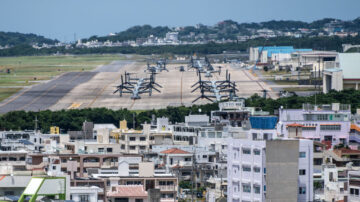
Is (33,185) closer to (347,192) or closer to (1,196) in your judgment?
(1,196)

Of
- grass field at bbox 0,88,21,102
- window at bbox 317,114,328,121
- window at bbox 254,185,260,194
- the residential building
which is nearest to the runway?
grass field at bbox 0,88,21,102

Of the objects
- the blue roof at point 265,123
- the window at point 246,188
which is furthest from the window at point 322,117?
the window at point 246,188

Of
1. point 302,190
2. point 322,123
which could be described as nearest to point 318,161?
point 322,123

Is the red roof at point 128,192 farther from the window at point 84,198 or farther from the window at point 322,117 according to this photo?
the window at point 322,117

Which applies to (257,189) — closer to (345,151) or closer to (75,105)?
(345,151)

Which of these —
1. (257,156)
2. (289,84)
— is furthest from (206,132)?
(289,84)

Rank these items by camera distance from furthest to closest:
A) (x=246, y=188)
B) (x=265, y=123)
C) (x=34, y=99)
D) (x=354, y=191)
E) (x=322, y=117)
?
(x=34, y=99), (x=322, y=117), (x=265, y=123), (x=354, y=191), (x=246, y=188)

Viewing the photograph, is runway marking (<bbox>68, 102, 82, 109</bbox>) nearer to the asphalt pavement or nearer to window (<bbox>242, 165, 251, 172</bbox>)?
the asphalt pavement
